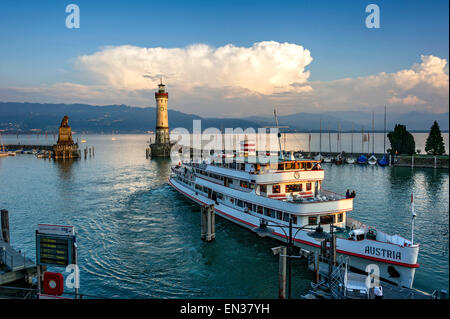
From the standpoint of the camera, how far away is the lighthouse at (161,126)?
110m

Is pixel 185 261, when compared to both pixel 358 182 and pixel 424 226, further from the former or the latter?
pixel 358 182

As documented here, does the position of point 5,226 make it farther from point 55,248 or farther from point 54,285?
point 54,285

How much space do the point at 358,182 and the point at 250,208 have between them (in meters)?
35.6

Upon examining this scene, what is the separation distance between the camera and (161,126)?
368 feet

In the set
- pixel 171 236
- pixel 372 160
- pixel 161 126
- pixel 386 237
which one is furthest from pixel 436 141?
pixel 161 126

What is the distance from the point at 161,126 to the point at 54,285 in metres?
102

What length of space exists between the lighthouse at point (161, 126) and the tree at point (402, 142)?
73.0 m

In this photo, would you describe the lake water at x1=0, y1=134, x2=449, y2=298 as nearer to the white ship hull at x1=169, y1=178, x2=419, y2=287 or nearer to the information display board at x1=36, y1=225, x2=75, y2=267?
the white ship hull at x1=169, y1=178, x2=419, y2=287

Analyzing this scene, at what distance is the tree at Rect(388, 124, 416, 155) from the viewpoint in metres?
81.6

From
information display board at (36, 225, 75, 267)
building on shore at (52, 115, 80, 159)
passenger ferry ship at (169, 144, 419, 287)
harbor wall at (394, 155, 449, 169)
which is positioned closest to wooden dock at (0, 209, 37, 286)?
information display board at (36, 225, 75, 267)

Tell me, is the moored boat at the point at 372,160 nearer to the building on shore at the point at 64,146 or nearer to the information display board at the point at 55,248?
the information display board at the point at 55,248

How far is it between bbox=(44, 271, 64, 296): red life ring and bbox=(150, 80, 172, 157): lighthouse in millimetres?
97552
